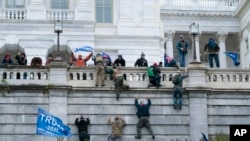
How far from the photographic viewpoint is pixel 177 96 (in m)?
36.4

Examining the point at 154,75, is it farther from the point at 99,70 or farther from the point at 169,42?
the point at 169,42

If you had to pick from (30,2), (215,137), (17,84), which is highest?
(30,2)

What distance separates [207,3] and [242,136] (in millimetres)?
51169

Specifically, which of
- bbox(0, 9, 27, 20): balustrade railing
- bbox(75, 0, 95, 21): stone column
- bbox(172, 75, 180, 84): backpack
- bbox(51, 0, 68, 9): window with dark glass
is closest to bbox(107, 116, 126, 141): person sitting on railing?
bbox(172, 75, 180, 84): backpack

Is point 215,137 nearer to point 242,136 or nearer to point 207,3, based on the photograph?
point 242,136

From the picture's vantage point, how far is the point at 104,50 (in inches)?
2003

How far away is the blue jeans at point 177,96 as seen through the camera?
1426 inches

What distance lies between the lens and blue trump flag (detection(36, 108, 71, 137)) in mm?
30641

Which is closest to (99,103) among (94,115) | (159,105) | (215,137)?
(94,115)

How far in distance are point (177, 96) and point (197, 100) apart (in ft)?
3.28

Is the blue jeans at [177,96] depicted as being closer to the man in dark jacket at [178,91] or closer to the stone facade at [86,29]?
the man in dark jacket at [178,91]

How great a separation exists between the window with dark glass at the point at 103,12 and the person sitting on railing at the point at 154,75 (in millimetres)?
15679

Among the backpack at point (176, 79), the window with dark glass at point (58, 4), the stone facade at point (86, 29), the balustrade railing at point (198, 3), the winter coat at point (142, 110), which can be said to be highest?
the balustrade railing at point (198, 3)

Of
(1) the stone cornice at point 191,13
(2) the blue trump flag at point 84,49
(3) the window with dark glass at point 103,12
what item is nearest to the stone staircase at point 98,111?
(2) the blue trump flag at point 84,49
